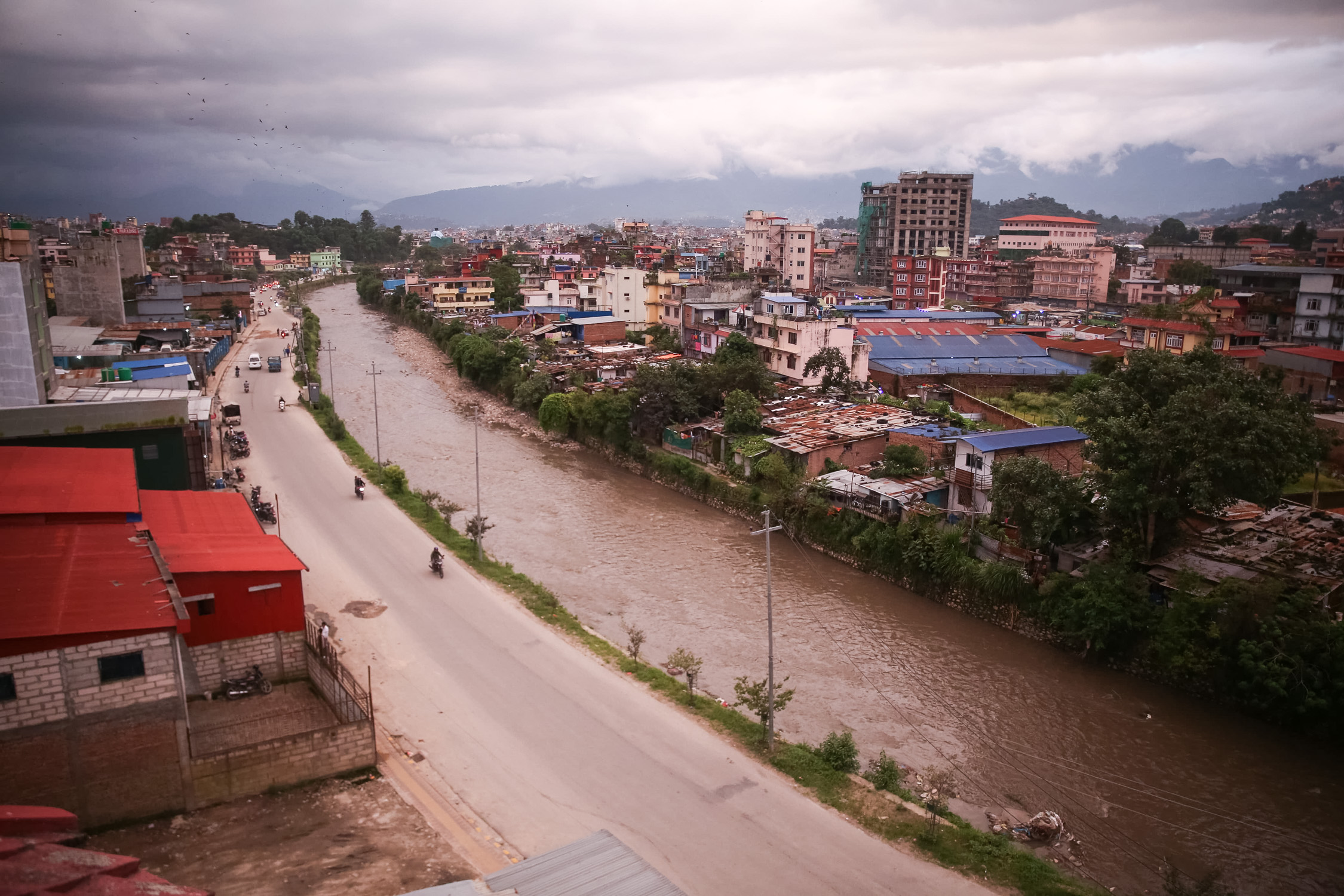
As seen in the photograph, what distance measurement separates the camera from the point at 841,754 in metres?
8.91

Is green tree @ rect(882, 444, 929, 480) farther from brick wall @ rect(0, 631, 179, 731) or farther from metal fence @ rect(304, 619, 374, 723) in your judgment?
brick wall @ rect(0, 631, 179, 731)

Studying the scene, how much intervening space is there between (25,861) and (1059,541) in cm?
1245

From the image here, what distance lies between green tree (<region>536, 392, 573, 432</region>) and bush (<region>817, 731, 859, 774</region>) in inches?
633

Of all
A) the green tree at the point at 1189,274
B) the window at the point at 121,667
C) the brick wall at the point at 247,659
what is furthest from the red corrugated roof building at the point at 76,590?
the green tree at the point at 1189,274

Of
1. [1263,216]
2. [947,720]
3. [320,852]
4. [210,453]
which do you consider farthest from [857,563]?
[1263,216]

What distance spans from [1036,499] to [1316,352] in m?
14.9

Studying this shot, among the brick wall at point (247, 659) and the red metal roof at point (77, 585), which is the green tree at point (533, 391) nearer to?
the brick wall at point (247, 659)

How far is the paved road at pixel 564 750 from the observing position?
24.0 feet

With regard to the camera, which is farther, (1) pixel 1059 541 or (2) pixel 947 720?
(1) pixel 1059 541

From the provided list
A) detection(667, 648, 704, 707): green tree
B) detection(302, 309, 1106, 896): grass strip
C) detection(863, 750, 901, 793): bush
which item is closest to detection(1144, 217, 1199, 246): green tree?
detection(667, 648, 704, 707): green tree

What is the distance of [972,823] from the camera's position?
8.66m

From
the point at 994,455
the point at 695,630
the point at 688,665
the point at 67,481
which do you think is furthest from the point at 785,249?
the point at 67,481

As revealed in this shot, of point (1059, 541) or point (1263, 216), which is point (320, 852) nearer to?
point (1059, 541)

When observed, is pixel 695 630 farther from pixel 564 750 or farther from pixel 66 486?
pixel 66 486
